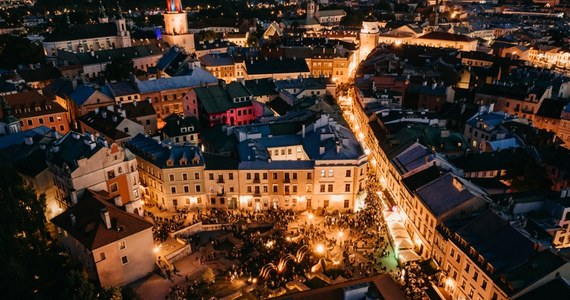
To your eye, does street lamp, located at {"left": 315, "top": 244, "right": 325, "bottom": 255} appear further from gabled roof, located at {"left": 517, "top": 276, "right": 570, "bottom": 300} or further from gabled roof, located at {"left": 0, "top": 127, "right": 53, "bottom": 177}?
gabled roof, located at {"left": 0, "top": 127, "right": 53, "bottom": 177}

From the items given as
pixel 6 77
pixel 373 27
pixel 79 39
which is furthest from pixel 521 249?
pixel 79 39

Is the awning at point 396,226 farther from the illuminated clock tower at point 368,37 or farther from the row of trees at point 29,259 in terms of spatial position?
the illuminated clock tower at point 368,37

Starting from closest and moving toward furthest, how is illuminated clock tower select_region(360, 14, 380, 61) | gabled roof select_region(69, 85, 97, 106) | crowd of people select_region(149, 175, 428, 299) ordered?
1. crowd of people select_region(149, 175, 428, 299)
2. gabled roof select_region(69, 85, 97, 106)
3. illuminated clock tower select_region(360, 14, 380, 61)

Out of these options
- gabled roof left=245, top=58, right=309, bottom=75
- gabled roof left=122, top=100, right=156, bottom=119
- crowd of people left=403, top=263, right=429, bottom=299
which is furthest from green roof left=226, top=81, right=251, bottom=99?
crowd of people left=403, top=263, right=429, bottom=299

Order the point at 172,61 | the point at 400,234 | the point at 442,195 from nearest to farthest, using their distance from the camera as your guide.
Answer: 1. the point at 442,195
2. the point at 400,234
3. the point at 172,61

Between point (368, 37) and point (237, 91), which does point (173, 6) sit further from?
point (237, 91)

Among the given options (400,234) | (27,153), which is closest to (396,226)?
(400,234)

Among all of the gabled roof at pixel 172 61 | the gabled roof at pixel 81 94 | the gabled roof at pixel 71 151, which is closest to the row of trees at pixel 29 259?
the gabled roof at pixel 71 151
